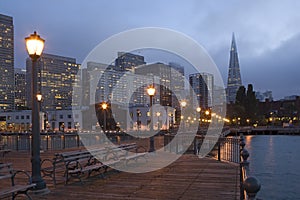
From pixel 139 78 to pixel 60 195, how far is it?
6409 cm

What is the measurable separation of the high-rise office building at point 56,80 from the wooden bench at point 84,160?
541 feet

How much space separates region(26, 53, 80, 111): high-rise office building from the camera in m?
177

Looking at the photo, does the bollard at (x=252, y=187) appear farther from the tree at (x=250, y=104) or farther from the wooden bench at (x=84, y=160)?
the tree at (x=250, y=104)

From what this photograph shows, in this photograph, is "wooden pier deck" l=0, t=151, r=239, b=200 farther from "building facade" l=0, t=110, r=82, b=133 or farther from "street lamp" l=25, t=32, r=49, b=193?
"building facade" l=0, t=110, r=82, b=133

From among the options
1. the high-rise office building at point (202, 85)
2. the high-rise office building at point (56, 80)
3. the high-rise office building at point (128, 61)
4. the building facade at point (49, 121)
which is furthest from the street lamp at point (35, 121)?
the high-rise office building at point (56, 80)

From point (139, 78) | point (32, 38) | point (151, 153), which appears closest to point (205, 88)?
point (139, 78)

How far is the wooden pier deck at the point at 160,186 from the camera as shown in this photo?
903 cm

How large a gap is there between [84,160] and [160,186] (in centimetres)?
356

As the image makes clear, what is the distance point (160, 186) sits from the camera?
1036cm

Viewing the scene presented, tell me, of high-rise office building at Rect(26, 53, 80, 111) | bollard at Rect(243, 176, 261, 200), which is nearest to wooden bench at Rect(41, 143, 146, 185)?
bollard at Rect(243, 176, 261, 200)

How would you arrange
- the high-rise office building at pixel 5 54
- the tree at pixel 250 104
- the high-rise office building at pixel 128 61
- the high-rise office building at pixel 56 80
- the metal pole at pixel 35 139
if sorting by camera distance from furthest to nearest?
the high-rise office building at pixel 56 80 → the high-rise office building at pixel 5 54 → the tree at pixel 250 104 → the high-rise office building at pixel 128 61 → the metal pole at pixel 35 139

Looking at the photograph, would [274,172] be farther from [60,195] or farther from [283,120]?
[283,120]

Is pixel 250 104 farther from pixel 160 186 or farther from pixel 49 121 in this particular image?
pixel 160 186

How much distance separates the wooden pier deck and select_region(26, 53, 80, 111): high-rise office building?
548 ft
